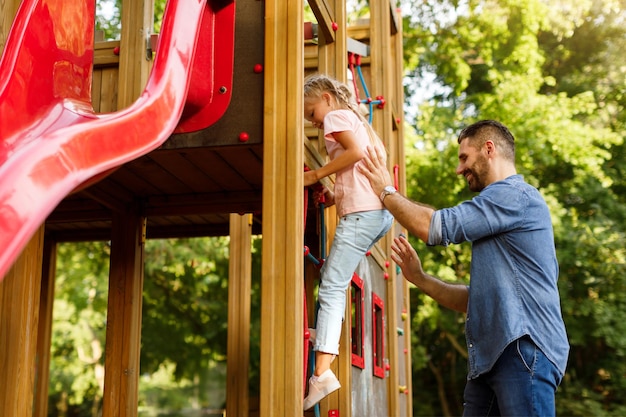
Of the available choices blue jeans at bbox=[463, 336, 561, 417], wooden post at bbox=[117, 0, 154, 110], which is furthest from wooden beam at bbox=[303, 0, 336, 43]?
blue jeans at bbox=[463, 336, 561, 417]

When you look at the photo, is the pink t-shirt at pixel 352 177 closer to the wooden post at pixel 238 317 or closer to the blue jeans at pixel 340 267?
the blue jeans at pixel 340 267

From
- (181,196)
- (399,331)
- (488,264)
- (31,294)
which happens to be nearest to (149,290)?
(399,331)

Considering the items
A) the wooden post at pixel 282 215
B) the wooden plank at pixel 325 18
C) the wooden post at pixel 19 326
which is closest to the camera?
the wooden post at pixel 282 215

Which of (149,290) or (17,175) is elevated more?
(149,290)

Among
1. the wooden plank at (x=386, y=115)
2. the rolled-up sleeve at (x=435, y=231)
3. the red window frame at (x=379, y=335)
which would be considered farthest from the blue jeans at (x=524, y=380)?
the wooden plank at (x=386, y=115)

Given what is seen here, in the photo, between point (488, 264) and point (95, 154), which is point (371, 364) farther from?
point (95, 154)

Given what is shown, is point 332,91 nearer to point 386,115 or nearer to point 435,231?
point 435,231

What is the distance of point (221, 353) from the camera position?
19.3 metres

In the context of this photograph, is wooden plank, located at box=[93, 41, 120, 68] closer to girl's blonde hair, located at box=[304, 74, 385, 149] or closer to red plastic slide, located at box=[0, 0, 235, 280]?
red plastic slide, located at box=[0, 0, 235, 280]

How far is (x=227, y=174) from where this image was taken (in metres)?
5.23

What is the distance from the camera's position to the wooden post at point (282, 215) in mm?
3758

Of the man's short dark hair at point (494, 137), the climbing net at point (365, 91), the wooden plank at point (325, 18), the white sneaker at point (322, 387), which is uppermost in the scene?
the climbing net at point (365, 91)

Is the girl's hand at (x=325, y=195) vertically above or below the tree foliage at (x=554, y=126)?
below

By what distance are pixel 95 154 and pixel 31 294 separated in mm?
1620
